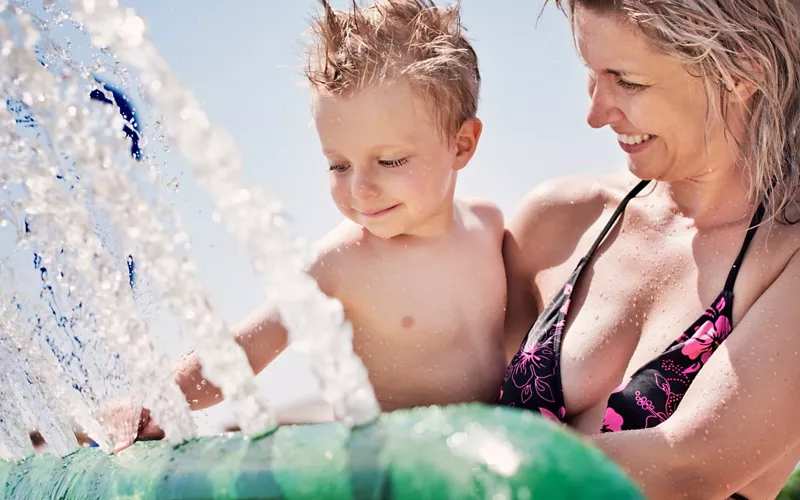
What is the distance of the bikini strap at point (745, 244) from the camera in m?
2.56

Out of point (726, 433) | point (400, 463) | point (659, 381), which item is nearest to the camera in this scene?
point (400, 463)

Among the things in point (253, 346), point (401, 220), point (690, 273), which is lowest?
point (690, 273)

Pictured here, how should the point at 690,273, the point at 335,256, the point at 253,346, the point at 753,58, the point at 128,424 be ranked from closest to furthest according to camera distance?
1. the point at 128,424
2. the point at 753,58
3. the point at 690,273
4. the point at 253,346
5. the point at 335,256

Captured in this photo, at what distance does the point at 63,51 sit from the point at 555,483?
6.58ft

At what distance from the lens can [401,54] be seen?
120 inches

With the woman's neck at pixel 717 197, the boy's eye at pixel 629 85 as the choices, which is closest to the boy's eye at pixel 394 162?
the boy's eye at pixel 629 85

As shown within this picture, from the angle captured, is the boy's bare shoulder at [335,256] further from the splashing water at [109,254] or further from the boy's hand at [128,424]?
the boy's hand at [128,424]

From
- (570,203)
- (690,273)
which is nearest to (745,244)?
(690,273)

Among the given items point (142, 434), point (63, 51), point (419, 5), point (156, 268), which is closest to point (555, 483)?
point (156, 268)

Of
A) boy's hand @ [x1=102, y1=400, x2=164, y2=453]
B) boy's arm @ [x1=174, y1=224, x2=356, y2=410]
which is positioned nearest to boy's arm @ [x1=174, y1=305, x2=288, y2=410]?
boy's arm @ [x1=174, y1=224, x2=356, y2=410]

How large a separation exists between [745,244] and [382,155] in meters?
1.20

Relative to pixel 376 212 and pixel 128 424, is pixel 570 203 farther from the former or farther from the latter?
pixel 128 424

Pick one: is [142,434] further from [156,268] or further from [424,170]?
[424,170]

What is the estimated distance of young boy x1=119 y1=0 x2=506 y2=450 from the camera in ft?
9.53
